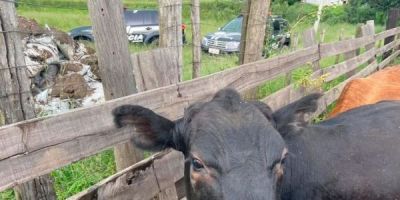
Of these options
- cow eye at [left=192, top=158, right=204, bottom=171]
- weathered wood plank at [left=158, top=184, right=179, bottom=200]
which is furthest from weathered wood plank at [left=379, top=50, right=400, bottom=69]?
cow eye at [left=192, top=158, right=204, bottom=171]

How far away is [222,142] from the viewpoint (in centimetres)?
219

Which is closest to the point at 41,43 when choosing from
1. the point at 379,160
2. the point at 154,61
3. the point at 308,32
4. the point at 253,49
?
the point at 253,49

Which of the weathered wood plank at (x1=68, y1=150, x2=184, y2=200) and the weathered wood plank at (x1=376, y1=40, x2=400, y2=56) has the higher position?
the weathered wood plank at (x1=68, y1=150, x2=184, y2=200)

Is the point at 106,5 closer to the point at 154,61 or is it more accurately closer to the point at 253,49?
the point at 154,61

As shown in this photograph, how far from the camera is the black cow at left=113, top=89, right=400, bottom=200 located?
6.95 feet

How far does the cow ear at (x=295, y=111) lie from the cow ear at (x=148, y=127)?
593mm

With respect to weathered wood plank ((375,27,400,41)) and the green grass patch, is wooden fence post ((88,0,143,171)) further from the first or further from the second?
weathered wood plank ((375,27,400,41))

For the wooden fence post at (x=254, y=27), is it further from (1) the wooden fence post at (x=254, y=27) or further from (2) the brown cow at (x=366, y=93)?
(2) the brown cow at (x=366, y=93)

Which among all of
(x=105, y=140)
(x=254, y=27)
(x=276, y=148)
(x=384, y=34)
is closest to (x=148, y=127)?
(x=105, y=140)

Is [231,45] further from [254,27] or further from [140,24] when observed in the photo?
[254,27]

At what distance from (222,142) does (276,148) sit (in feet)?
0.91

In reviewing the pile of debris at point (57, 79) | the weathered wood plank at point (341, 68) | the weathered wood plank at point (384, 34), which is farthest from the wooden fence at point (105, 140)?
the weathered wood plank at point (384, 34)

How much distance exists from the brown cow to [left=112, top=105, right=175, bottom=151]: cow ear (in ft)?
7.99

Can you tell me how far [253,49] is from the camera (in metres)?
4.92
